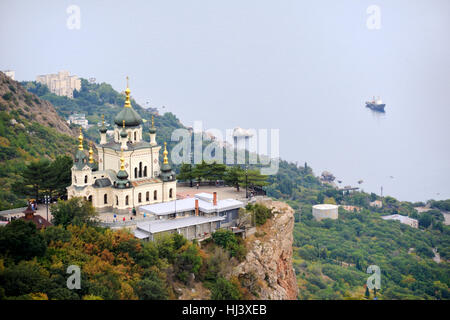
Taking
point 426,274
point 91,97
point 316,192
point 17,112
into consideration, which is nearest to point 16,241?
point 17,112

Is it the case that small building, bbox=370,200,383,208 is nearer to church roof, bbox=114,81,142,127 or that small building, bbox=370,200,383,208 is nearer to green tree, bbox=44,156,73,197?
church roof, bbox=114,81,142,127

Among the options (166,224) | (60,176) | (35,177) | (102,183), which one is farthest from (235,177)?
(35,177)

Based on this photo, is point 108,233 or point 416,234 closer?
point 108,233

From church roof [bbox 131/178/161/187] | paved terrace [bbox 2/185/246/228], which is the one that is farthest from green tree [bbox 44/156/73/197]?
church roof [bbox 131/178/161/187]

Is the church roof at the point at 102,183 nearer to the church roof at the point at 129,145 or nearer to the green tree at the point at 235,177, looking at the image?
the church roof at the point at 129,145

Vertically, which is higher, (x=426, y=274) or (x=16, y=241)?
(x=16, y=241)

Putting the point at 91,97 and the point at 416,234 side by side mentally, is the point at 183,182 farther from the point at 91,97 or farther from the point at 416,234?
the point at 91,97
